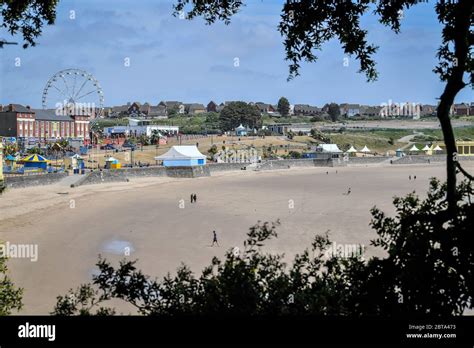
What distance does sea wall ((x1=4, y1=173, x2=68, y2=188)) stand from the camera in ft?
124

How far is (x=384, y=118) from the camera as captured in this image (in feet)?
600

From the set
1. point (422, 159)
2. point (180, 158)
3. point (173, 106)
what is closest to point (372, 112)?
point (173, 106)

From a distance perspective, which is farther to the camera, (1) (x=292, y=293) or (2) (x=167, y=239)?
(2) (x=167, y=239)

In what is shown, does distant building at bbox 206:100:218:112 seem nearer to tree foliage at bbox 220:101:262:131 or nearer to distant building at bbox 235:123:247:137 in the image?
tree foliage at bbox 220:101:262:131

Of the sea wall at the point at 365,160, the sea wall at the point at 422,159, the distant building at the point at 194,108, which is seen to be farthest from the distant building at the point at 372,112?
the sea wall at the point at 365,160

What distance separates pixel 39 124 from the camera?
3135 inches

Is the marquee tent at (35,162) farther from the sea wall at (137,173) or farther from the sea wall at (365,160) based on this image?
the sea wall at (365,160)

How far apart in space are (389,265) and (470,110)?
189 meters

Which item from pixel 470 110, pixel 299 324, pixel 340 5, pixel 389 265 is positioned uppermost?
pixel 470 110

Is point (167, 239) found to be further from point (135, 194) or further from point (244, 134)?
point (244, 134)

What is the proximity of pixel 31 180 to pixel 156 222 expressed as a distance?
58.5 ft

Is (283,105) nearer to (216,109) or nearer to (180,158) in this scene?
(216,109)

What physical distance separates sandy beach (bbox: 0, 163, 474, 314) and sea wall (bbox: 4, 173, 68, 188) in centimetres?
77

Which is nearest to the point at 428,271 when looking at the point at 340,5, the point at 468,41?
the point at 468,41
